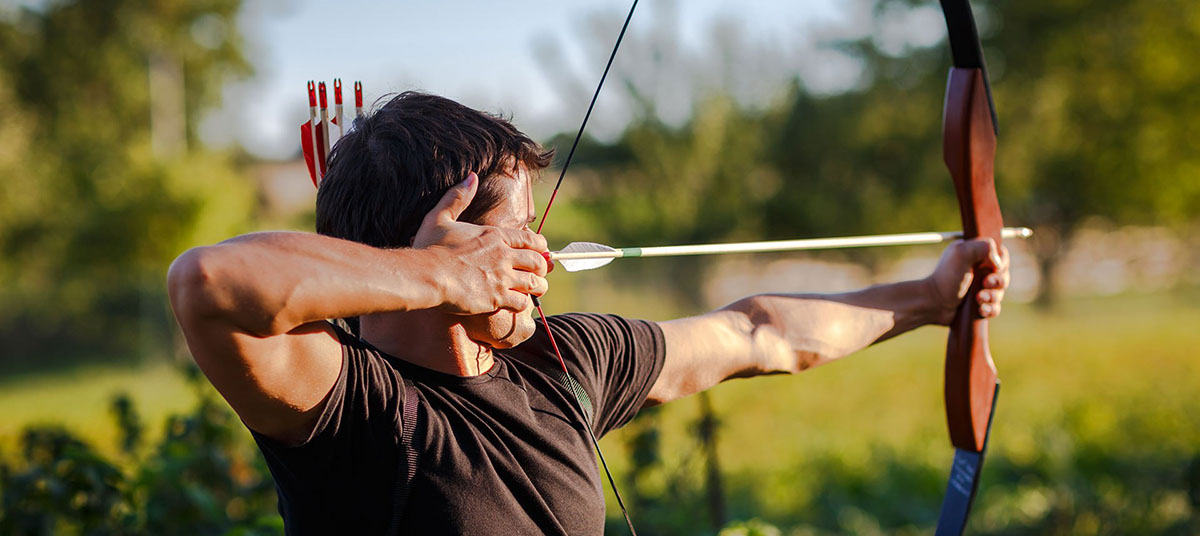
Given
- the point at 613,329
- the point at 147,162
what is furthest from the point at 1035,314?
the point at 613,329

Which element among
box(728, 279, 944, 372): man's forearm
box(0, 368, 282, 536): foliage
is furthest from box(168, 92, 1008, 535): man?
box(0, 368, 282, 536): foliage

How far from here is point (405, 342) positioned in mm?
1419

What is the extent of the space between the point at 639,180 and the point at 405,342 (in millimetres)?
12125

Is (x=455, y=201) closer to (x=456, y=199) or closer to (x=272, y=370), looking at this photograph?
(x=456, y=199)

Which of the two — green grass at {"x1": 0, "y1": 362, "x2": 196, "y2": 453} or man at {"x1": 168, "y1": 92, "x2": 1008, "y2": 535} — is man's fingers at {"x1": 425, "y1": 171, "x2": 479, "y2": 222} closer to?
man at {"x1": 168, "y1": 92, "x2": 1008, "y2": 535}

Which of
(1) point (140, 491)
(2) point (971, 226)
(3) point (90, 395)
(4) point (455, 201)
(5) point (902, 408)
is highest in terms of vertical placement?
(4) point (455, 201)

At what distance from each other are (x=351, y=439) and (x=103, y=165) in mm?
18023

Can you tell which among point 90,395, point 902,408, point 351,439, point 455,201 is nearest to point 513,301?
point 455,201

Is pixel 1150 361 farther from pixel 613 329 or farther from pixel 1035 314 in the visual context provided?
pixel 613 329

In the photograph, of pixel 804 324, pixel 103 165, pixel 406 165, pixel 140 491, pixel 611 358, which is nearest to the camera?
pixel 406 165

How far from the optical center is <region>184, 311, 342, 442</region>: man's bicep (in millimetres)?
1097

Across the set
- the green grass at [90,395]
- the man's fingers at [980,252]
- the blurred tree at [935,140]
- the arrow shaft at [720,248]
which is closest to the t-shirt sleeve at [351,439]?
the arrow shaft at [720,248]

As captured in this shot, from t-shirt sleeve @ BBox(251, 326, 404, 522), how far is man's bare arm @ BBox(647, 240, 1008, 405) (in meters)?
0.66

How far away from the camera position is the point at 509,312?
4.50 ft
